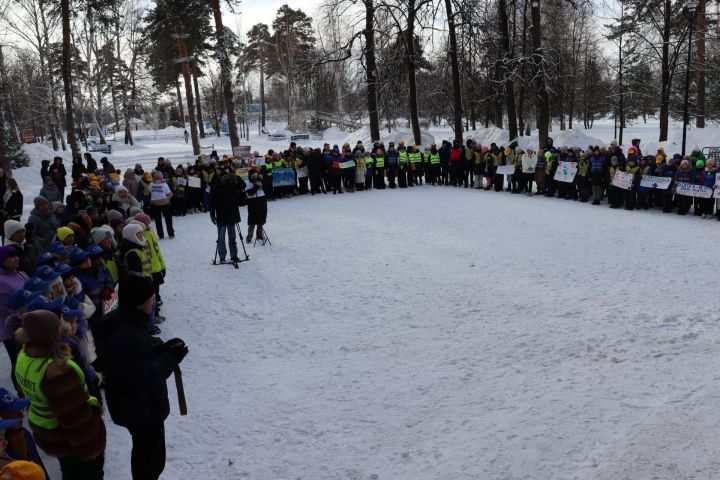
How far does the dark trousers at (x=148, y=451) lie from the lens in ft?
12.7

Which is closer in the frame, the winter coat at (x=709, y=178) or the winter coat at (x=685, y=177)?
the winter coat at (x=709, y=178)

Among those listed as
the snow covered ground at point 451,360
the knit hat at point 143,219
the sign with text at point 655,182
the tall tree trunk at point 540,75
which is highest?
the tall tree trunk at point 540,75

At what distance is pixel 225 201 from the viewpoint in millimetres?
10773

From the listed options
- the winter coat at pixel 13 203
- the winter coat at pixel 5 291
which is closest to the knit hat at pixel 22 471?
the winter coat at pixel 5 291

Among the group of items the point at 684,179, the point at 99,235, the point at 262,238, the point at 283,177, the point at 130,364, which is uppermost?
the point at 99,235

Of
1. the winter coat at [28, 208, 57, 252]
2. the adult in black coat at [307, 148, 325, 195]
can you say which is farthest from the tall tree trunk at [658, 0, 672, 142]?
the winter coat at [28, 208, 57, 252]

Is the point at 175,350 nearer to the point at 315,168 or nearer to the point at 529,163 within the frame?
the point at 529,163

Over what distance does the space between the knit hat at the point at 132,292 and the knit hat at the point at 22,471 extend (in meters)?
1.08

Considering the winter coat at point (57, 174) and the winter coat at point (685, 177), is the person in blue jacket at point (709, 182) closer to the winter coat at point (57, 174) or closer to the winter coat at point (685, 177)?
the winter coat at point (685, 177)

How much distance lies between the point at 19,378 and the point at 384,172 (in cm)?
1857

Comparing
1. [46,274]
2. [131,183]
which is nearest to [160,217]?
[131,183]

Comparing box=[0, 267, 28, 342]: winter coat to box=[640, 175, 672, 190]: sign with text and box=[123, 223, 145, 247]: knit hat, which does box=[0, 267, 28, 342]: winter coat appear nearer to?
box=[123, 223, 145, 247]: knit hat

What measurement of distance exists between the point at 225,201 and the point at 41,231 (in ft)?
10.1

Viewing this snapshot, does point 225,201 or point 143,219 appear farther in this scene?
point 225,201
